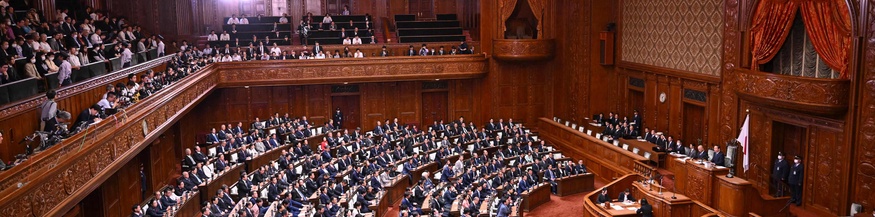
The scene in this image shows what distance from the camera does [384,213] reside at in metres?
13.8

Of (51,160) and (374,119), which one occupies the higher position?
(51,160)

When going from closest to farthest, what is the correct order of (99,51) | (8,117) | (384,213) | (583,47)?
(8,117)
(99,51)
(384,213)
(583,47)

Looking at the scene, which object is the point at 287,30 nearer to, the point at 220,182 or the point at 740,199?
the point at 220,182

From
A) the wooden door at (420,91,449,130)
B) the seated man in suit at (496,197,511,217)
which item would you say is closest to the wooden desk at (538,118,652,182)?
the wooden door at (420,91,449,130)

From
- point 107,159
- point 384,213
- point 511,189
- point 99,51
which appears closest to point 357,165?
point 384,213

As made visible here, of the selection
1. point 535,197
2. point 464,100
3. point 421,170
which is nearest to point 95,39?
point 421,170

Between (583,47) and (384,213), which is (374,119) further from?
(384,213)

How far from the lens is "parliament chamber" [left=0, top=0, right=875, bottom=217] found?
1084cm

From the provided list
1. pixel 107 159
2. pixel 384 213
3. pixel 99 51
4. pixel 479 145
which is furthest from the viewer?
pixel 479 145

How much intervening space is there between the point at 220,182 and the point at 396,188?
3.47 m

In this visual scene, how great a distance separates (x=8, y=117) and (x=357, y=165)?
7.94 metres

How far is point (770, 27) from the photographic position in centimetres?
1380

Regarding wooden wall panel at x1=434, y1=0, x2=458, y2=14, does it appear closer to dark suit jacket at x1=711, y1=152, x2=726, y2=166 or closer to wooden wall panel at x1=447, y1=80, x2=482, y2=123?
wooden wall panel at x1=447, y1=80, x2=482, y2=123

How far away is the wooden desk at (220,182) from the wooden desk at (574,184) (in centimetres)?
676
